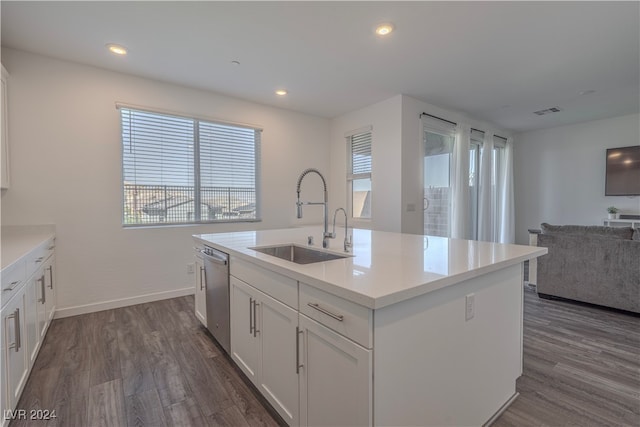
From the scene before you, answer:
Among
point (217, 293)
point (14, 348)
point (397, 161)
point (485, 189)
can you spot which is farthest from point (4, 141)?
point (485, 189)

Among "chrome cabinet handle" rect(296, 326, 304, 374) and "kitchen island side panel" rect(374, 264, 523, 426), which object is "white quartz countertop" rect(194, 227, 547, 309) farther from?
"chrome cabinet handle" rect(296, 326, 304, 374)

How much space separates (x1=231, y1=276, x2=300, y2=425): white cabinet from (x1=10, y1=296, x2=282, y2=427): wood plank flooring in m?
0.16

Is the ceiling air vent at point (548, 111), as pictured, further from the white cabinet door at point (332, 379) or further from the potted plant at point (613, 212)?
the white cabinet door at point (332, 379)

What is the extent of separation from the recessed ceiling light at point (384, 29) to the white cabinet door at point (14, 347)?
305 centimetres

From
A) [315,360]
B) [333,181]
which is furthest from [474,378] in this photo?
[333,181]

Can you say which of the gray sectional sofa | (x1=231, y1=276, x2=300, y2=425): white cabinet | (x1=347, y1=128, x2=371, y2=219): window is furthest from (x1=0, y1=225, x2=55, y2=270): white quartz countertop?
the gray sectional sofa

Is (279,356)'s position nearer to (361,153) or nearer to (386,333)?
(386,333)

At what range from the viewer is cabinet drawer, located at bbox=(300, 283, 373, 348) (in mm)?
1045

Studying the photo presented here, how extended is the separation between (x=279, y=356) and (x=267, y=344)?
133 millimetres

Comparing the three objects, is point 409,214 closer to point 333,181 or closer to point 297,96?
point 333,181

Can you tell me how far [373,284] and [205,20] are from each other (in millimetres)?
2462

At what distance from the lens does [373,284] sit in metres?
1.13

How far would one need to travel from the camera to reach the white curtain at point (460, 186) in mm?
4902

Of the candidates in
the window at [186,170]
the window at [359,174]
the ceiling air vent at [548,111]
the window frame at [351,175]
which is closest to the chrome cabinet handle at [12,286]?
the window at [186,170]
